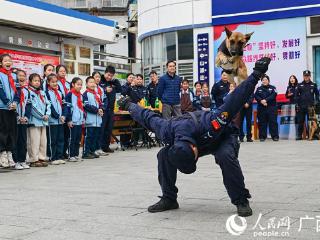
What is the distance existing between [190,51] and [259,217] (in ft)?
53.6

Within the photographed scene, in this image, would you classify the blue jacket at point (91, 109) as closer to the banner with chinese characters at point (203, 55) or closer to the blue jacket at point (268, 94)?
the blue jacket at point (268, 94)

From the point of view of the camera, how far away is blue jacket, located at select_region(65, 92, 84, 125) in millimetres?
10375

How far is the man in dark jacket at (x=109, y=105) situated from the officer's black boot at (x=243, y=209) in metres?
7.48

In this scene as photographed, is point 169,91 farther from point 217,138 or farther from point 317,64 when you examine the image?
point 217,138

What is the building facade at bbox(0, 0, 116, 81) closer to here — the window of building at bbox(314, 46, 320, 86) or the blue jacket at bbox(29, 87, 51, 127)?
the blue jacket at bbox(29, 87, 51, 127)

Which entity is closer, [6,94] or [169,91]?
[6,94]

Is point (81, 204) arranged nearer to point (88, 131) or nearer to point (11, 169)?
point (11, 169)

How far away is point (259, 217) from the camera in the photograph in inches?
186

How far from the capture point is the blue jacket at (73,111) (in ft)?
34.0

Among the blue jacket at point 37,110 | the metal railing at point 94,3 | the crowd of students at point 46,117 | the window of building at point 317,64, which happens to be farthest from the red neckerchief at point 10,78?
the metal railing at point 94,3

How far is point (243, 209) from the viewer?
480 cm

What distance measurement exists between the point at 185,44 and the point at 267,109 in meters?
6.26

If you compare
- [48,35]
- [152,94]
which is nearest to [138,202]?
[152,94]

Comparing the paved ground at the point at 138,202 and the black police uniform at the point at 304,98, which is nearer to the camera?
the paved ground at the point at 138,202
